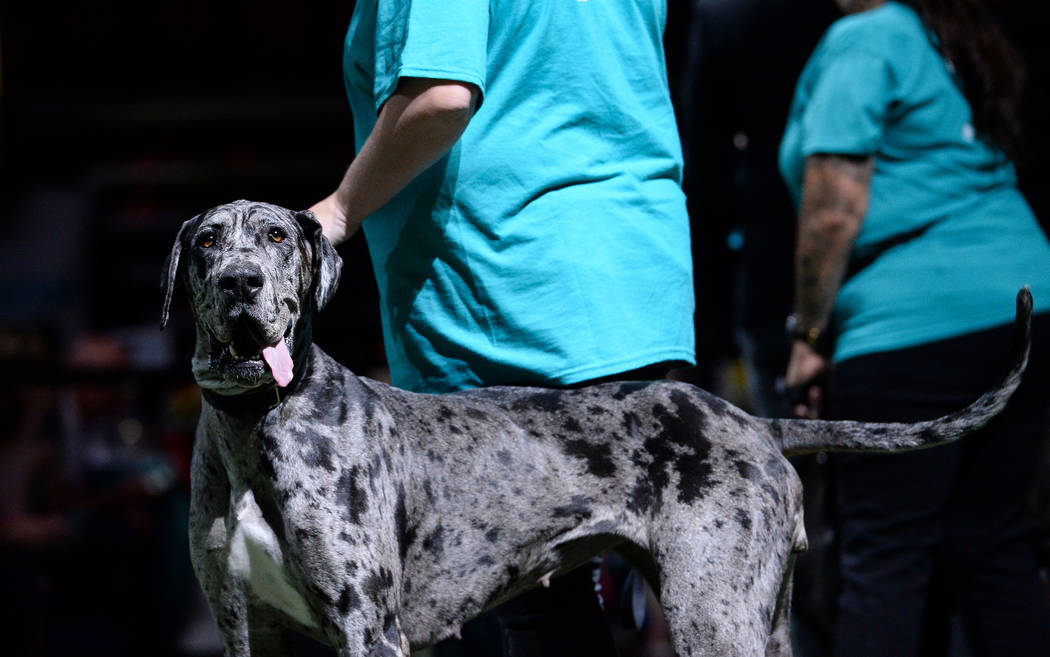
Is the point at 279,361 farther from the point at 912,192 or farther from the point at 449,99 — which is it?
the point at 912,192

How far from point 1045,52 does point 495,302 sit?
2145 millimetres

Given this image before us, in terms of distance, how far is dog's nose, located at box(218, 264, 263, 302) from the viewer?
1.40 metres

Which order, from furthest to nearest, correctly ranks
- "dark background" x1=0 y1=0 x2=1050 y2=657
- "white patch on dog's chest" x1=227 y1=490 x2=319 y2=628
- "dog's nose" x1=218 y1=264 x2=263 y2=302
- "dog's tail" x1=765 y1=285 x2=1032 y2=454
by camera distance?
"dark background" x1=0 y1=0 x2=1050 y2=657 < "dog's tail" x1=765 y1=285 x2=1032 y2=454 < "white patch on dog's chest" x1=227 y1=490 x2=319 y2=628 < "dog's nose" x1=218 y1=264 x2=263 y2=302

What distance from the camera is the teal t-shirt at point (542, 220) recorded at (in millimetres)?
1786

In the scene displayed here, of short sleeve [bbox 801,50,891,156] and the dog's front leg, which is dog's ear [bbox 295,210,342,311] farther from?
short sleeve [bbox 801,50,891,156]

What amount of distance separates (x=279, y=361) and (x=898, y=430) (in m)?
0.95

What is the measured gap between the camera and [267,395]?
1515 millimetres

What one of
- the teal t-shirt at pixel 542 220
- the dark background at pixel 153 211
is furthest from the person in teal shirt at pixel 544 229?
the dark background at pixel 153 211

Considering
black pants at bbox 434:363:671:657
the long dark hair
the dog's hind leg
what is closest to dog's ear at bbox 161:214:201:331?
black pants at bbox 434:363:671:657

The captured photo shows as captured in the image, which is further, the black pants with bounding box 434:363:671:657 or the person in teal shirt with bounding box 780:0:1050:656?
the person in teal shirt with bounding box 780:0:1050:656

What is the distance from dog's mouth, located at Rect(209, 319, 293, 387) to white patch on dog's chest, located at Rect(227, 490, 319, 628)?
18cm

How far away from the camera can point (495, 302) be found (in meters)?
1.79

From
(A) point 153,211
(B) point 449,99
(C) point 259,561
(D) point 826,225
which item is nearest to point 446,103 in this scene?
(B) point 449,99

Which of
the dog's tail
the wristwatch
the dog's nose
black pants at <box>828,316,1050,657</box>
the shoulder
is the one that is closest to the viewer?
the dog's nose
